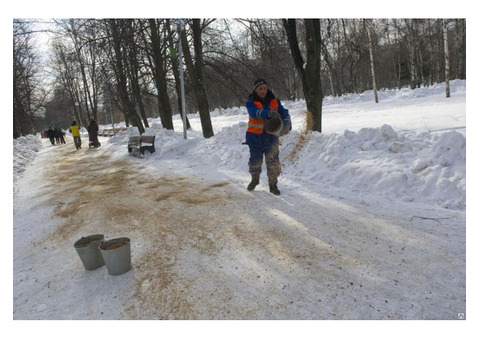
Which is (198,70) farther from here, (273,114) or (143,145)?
(273,114)

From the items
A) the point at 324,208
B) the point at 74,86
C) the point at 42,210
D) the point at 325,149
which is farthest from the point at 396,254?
the point at 74,86

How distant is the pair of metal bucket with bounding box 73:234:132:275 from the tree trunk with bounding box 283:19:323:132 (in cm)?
560

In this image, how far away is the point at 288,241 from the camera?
3.27 metres

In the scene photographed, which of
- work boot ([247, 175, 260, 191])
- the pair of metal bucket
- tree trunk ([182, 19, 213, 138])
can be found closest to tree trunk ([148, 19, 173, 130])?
tree trunk ([182, 19, 213, 138])

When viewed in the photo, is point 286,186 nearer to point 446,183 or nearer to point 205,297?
point 446,183

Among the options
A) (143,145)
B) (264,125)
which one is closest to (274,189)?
(264,125)

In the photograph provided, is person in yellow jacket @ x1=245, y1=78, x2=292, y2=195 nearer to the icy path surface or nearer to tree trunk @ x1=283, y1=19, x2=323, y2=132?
the icy path surface

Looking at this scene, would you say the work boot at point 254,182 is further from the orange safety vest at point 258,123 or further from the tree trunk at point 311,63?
the tree trunk at point 311,63

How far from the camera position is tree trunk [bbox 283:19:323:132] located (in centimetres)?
674

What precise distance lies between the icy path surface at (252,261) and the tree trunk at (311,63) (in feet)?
10.0

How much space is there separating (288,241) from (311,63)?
4.96 m

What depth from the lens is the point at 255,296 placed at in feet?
7.88

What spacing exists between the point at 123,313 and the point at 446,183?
406 centimetres

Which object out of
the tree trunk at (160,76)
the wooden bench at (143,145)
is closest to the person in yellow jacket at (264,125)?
the wooden bench at (143,145)
